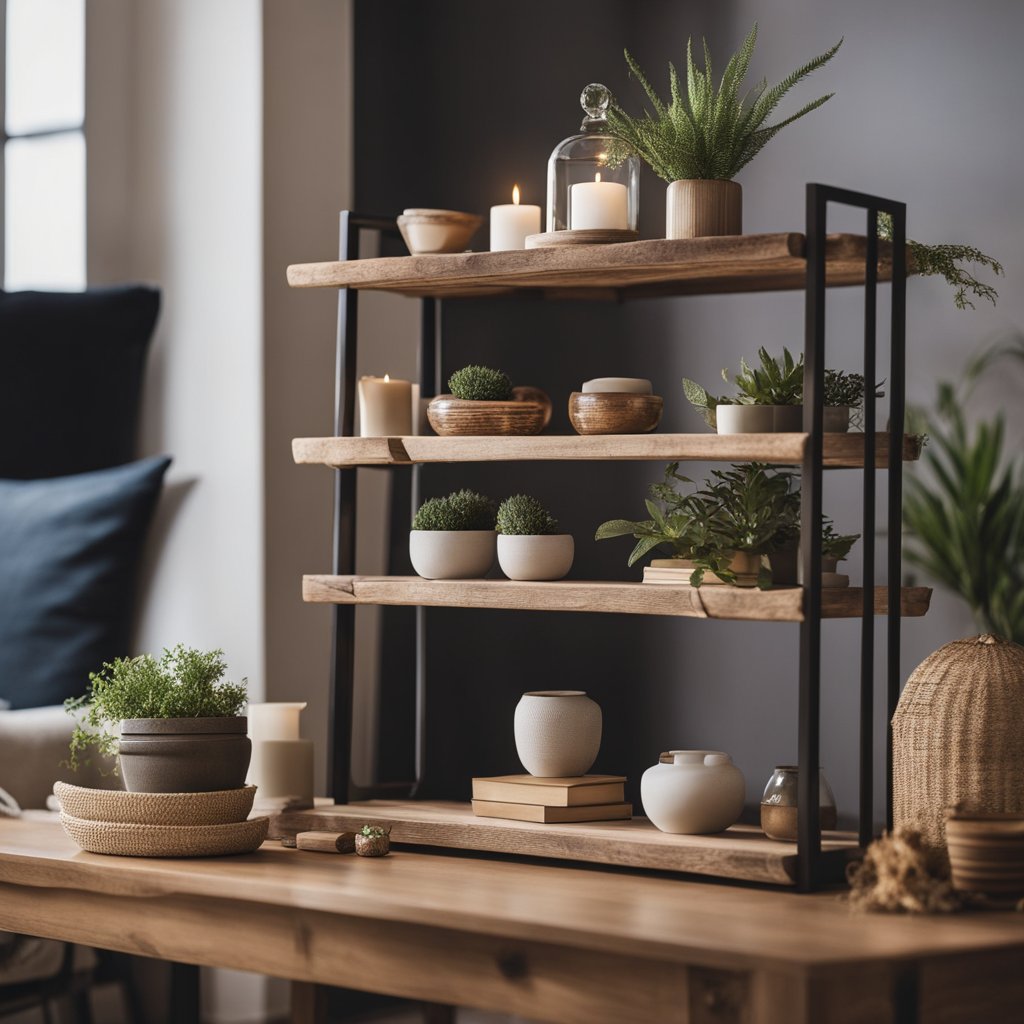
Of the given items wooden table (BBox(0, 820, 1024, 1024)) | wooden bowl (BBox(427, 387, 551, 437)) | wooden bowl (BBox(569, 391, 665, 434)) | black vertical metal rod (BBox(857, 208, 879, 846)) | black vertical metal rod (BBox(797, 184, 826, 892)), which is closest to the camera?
wooden table (BBox(0, 820, 1024, 1024))

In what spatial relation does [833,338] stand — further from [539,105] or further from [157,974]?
[157,974]

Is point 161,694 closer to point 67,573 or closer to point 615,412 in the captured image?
point 615,412

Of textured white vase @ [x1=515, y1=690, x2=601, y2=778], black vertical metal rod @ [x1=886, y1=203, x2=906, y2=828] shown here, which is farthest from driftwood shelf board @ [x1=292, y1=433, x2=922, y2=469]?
textured white vase @ [x1=515, y1=690, x2=601, y2=778]

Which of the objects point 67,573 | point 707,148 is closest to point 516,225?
point 707,148

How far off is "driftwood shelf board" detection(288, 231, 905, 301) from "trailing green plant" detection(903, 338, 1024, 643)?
118cm

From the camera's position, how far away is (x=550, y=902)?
6.32ft

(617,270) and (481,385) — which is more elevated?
(617,270)

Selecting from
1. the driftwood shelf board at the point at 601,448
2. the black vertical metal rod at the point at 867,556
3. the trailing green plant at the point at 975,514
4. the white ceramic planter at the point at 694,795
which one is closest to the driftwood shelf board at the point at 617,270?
the black vertical metal rod at the point at 867,556

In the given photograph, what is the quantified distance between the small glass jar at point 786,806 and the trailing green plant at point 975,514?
56.3 inches

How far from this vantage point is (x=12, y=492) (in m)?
3.33

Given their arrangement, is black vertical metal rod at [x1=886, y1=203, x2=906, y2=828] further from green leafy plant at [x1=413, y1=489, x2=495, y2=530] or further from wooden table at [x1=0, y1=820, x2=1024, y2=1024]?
green leafy plant at [x1=413, y1=489, x2=495, y2=530]

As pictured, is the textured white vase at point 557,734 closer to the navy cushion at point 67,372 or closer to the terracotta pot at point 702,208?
the terracotta pot at point 702,208

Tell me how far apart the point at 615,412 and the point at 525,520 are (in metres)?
0.22

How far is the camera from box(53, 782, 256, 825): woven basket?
223 cm
